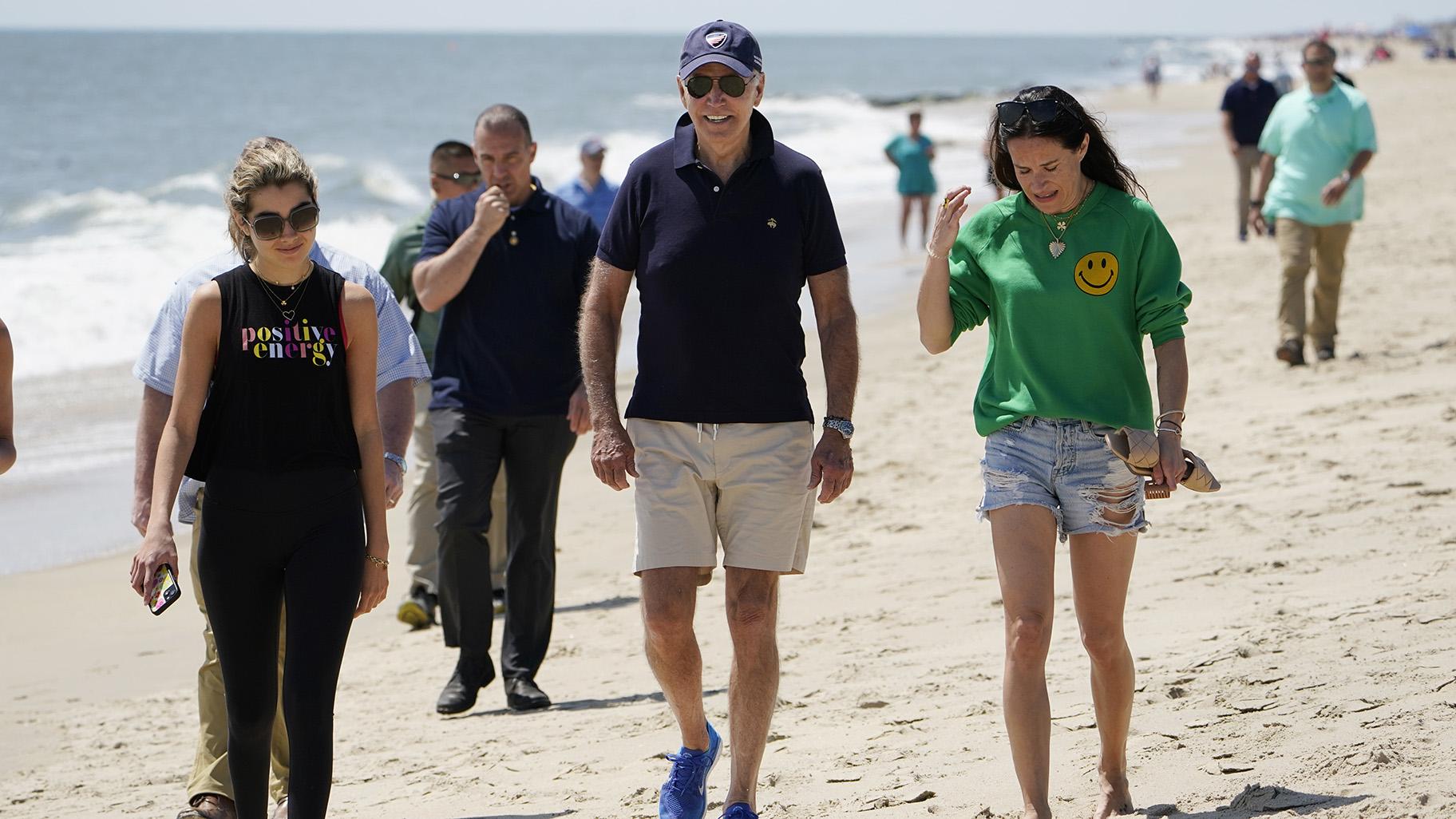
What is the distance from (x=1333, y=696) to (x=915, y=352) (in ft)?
26.7

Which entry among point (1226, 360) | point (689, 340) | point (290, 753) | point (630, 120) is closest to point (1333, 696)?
point (689, 340)

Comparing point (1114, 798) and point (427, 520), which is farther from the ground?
point (427, 520)

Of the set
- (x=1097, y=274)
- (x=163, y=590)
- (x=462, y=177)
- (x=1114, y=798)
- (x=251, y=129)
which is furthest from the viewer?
(x=251, y=129)

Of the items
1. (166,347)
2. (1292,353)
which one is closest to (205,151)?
(1292,353)

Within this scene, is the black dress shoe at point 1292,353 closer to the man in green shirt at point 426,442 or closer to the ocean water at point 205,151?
the man in green shirt at point 426,442

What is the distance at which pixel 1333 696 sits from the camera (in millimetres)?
4152

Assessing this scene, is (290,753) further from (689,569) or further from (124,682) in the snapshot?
(124,682)

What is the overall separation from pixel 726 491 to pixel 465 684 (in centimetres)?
183

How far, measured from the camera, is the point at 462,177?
662 centimetres

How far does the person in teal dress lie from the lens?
17578 millimetres

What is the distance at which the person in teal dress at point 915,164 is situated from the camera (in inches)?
692

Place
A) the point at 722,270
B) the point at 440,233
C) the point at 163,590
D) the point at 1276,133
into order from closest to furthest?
the point at 163,590, the point at 722,270, the point at 440,233, the point at 1276,133

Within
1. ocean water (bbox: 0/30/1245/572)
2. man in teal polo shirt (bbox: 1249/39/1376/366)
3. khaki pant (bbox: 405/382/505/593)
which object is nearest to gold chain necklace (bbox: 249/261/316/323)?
ocean water (bbox: 0/30/1245/572)

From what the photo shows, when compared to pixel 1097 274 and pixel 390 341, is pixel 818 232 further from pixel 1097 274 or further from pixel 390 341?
pixel 390 341
